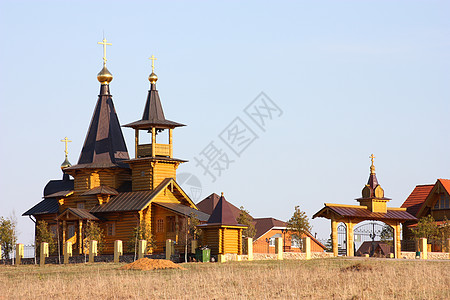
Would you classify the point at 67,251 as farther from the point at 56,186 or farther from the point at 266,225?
the point at 266,225

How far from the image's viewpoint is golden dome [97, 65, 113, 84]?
169 feet

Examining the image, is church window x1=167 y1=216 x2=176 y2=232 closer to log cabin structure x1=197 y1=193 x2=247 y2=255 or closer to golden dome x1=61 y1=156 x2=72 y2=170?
log cabin structure x1=197 y1=193 x2=247 y2=255

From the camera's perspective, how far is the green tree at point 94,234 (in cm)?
4588

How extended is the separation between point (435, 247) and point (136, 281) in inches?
1049

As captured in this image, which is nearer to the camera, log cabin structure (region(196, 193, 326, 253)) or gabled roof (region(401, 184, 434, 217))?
gabled roof (region(401, 184, 434, 217))

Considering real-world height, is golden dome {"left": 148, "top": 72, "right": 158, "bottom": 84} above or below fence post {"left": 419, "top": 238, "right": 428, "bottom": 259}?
above

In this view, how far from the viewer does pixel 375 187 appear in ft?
142

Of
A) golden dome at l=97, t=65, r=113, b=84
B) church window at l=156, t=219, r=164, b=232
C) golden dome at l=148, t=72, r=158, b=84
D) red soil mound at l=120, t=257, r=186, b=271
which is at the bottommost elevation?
red soil mound at l=120, t=257, r=186, b=271

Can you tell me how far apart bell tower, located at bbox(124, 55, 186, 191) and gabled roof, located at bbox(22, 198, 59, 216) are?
249 inches

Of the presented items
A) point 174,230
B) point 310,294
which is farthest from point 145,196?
point 310,294

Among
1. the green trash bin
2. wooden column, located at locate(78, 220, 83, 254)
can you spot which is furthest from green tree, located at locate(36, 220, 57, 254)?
the green trash bin

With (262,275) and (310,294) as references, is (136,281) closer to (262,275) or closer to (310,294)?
(262,275)

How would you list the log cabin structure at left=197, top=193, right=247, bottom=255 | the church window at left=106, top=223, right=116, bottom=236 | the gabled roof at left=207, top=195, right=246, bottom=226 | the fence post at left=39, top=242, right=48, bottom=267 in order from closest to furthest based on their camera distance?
the log cabin structure at left=197, top=193, right=247, bottom=255, the gabled roof at left=207, top=195, right=246, bottom=226, the fence post at left=39, top=242, right=48, bottom=267, the church window at left=106, top=223, right=116, bottom=236

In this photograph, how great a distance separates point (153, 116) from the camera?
157 ft
